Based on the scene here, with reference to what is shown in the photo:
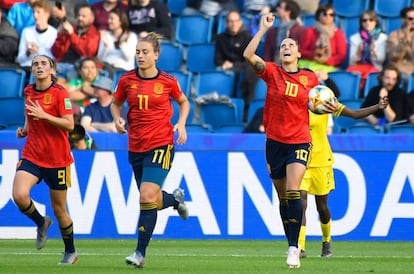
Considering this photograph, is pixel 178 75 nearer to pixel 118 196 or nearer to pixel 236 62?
pixel 236 62

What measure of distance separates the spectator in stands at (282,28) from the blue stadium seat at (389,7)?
175 centimetres

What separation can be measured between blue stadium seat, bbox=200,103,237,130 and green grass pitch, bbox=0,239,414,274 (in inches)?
136

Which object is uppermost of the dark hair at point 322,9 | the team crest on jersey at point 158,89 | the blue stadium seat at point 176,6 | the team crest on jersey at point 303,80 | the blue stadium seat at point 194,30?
the team crest on jersey at point 303,80

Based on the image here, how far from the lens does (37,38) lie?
1922 cm

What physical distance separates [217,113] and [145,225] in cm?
766

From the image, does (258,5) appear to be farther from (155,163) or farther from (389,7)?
(155,163)

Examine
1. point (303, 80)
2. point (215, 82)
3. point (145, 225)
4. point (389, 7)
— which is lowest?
point (215, 82)

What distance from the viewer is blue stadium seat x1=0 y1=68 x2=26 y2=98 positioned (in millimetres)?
18781

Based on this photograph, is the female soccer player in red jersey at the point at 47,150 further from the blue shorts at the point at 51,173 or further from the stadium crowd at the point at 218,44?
the stadium crowd at the point at 218,44

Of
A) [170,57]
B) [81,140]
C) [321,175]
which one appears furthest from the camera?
[170,57]

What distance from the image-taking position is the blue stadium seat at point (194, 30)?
20.3 meters

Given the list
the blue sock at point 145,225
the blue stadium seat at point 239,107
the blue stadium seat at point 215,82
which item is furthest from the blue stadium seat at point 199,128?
the blue sock at point 145,225

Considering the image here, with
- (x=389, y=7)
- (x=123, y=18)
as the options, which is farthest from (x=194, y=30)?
(x=389, y=7)

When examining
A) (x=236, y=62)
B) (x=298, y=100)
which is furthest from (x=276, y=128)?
(x=236, y=62)
